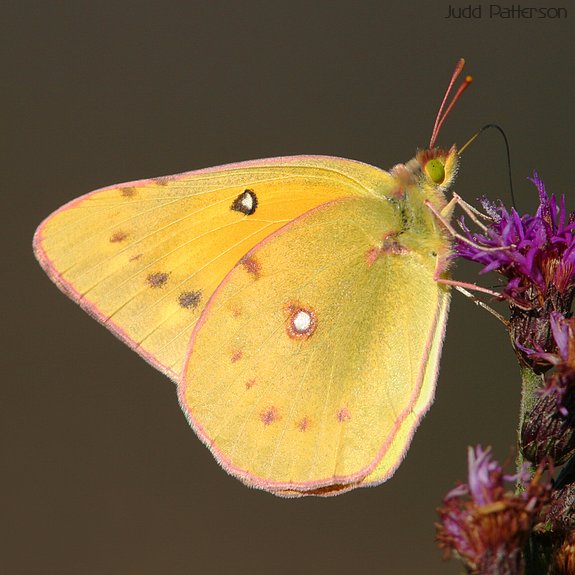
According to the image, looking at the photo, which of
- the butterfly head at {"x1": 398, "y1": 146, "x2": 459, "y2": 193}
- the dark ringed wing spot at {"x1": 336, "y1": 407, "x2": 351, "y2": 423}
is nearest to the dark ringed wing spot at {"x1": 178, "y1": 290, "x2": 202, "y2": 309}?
the dark ringed wing spot at {"x1": 336, "y1": 407, "x2": 351, "y2": 423}

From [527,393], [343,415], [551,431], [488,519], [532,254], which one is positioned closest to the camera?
[488,519]

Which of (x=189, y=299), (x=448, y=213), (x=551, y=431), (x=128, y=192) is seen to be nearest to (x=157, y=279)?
(x=189, y=299)

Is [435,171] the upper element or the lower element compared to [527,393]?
upper

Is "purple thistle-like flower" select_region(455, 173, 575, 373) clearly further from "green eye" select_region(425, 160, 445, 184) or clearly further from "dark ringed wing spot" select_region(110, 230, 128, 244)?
"dark ringed wing spot" select_region(110, 230, 128, 244)

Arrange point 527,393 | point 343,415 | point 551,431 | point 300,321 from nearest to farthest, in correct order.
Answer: point 551,431 → point 527,393 → point 343,415 → point 300,321

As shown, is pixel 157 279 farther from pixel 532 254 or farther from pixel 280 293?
pixel 532 254

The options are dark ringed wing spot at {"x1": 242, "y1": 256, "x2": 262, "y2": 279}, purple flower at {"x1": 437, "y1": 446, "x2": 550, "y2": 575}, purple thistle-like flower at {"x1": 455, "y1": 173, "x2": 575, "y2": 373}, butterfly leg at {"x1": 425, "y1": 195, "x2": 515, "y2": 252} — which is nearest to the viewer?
purple flower at {"x1": 437, "y1": 446, "x2": 550, "y2": 575}

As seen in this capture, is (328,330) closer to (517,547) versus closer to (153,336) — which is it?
(153,336)
